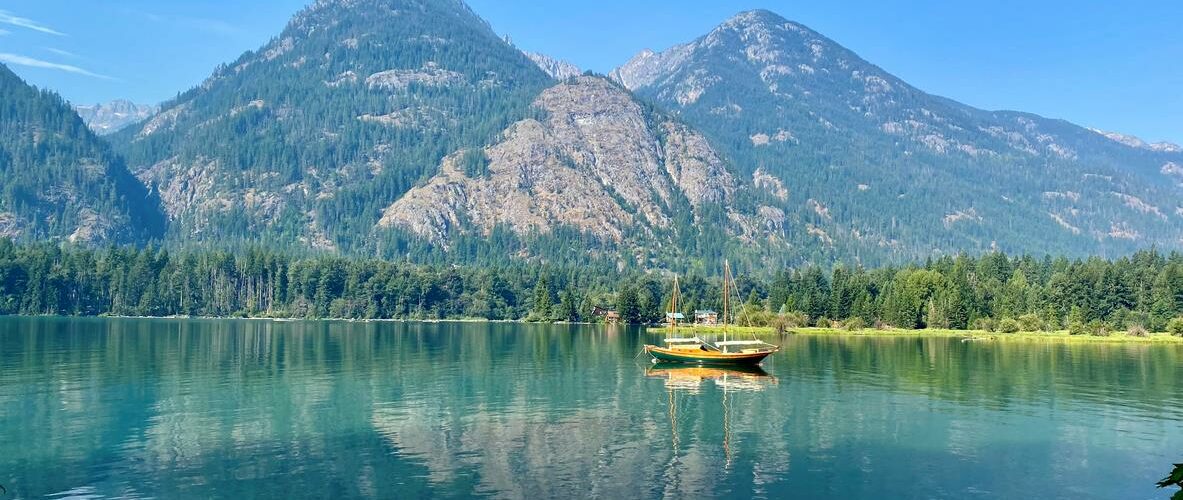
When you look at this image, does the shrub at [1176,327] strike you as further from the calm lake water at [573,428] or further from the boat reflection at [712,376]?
the boat reflection at [712,376]

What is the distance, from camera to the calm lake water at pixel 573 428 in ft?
165

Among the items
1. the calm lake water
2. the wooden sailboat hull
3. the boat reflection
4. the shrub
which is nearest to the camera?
the calm lake water

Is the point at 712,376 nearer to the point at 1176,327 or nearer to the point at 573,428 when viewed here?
the point at 573,428

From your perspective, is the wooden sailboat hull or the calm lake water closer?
the calm lake water

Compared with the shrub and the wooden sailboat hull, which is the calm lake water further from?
the shrub

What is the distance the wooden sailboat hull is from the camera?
4754 inches

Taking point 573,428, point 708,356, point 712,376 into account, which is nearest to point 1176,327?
point 708,356

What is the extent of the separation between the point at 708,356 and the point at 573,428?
58.2 meters

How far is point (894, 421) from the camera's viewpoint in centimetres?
7331

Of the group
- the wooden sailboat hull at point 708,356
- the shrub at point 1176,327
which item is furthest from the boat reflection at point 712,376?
the shrub at point 1176,327

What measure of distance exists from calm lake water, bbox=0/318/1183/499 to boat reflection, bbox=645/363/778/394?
3.37 ft

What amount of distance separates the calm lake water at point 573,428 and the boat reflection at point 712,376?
103 centimetres

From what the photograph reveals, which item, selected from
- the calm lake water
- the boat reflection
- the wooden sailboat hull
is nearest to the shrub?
the calm lake water

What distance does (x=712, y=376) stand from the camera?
366 feet
